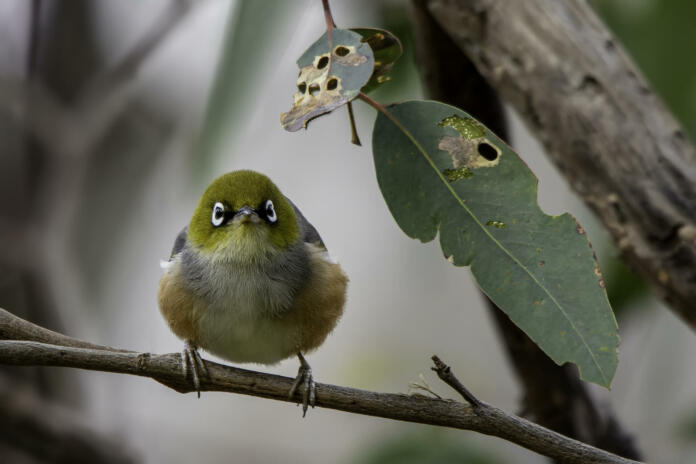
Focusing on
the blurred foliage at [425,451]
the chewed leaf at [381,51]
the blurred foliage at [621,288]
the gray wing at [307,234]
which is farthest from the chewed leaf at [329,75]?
the blurred foliage at [425,451]

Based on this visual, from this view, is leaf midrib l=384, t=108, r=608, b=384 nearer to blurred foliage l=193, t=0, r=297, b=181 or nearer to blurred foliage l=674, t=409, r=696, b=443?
blurred foliage l=193, t=0, r=297, b=181

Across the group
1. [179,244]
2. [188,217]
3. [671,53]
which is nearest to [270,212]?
[179,244]

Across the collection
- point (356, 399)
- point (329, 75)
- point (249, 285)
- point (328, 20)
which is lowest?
point (356, 399)

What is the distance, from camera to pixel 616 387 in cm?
398

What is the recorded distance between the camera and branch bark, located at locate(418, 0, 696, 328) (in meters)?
2.04

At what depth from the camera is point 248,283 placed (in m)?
1.85

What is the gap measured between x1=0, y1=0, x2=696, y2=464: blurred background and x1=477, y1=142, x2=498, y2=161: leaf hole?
92cm

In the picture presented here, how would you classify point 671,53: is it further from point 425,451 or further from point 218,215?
point 218,215

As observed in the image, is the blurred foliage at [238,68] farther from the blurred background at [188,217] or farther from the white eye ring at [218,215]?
the white eye ring at [218,215]

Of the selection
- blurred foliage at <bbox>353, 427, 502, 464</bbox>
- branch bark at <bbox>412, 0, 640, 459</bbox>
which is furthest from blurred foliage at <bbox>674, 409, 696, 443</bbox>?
blurred foliage at <bbox>353, 427, 502, 464</bbox>

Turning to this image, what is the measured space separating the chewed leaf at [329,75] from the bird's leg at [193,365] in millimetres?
503

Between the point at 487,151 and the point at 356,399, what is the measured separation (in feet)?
1.96

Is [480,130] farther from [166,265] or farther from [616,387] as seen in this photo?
[616,387]

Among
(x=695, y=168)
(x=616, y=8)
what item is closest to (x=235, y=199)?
(x=695, y=168)
